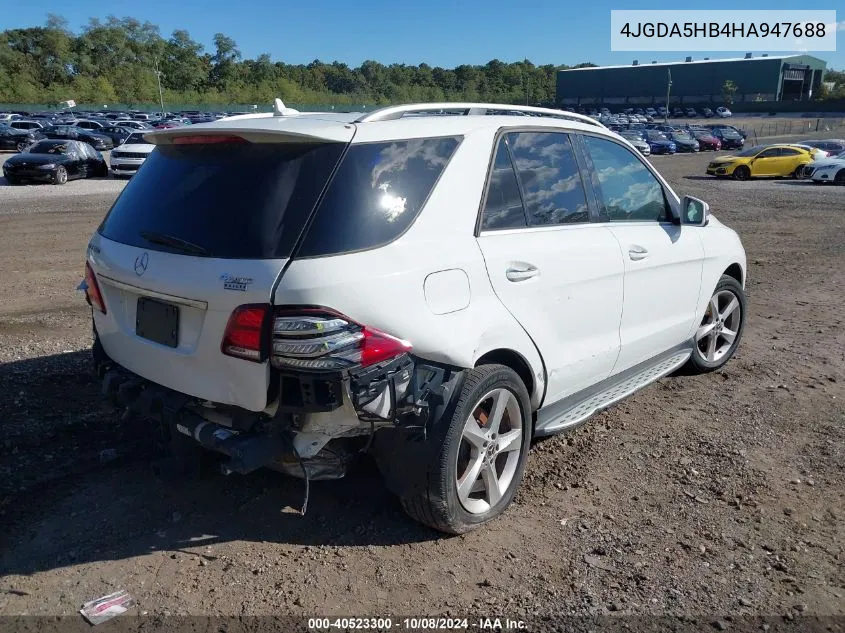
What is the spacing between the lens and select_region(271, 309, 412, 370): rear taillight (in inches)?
106

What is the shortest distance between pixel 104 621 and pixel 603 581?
2047 millimetres

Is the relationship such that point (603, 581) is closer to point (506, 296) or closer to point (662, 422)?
point (506, 296)

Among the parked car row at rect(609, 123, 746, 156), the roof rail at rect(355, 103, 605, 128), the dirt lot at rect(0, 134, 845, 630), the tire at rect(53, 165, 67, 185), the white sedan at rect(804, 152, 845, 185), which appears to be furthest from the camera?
the parked car row at rect(609, 123, 746, 156)

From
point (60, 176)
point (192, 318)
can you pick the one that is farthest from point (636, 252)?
point (60, 176)

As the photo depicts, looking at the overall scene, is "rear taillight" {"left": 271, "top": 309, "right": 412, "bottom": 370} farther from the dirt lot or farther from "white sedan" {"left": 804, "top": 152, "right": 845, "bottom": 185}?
"white sedan" {"left": 804, "top": 152, "right": 845, "bottom": 185}

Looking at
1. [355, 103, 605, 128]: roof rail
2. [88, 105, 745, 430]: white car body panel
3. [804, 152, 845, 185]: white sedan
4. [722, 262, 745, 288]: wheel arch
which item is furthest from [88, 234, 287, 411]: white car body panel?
[804, 152, 845, 185]: white sedan

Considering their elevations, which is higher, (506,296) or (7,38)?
(7,38)

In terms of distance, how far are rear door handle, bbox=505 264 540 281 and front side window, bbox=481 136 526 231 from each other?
22cm

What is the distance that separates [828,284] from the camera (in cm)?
903

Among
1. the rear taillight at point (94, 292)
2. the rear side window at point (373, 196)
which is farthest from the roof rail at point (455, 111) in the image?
the rear taillight at point (94, 292)

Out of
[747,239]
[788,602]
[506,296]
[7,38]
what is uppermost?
[7,38]

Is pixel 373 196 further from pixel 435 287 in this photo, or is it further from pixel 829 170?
pixel 829 170

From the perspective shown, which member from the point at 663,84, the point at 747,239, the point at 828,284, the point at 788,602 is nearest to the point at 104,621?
the point at 788,602

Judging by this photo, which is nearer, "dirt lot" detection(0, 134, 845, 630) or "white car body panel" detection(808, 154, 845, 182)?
"dirt lot" detection(0, 134, 845, 630)
